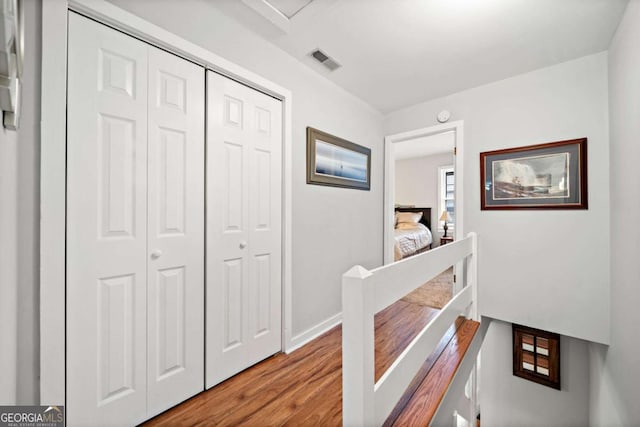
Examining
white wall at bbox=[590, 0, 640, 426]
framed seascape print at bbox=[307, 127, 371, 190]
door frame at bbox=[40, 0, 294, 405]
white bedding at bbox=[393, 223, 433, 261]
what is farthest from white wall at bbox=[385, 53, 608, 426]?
door frame at bbox=[40, 0, 294, 405]

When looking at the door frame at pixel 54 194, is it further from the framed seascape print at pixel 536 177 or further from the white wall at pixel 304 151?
the framed seascape print at pixel 536 177

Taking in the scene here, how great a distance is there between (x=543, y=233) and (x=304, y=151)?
7.07 ft

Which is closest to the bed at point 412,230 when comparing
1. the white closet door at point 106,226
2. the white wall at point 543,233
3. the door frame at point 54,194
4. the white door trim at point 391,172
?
the white door trim at point 391,172

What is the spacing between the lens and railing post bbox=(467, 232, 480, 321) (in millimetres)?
2424

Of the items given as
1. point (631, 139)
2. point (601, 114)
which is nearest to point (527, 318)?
point (631, 139)

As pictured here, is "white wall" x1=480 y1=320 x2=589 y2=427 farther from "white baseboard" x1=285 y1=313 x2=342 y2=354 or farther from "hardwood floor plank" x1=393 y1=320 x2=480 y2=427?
"white baseboard" x1=285 y1=313 x2=342 y2=354

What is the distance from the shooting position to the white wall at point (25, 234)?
942 millimetres

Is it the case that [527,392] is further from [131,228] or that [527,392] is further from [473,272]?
[131,228]

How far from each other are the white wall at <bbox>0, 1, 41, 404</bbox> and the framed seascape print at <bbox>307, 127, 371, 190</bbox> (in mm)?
1537

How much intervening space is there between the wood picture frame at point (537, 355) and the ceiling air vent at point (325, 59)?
304 cm

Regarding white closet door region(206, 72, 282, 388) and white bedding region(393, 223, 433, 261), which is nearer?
white closet door region(206, 72, 282, 388)

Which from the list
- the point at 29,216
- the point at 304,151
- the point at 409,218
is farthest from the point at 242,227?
the point at 409,218

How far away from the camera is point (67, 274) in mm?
1085

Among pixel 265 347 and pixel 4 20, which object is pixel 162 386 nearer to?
pixel 265 347
